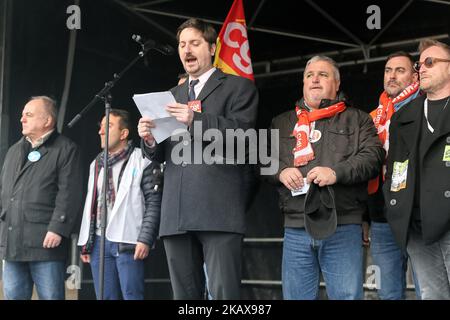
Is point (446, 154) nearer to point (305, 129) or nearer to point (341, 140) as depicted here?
point (341, 140)

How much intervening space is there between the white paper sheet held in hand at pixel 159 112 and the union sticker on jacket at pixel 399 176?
3.54 ft

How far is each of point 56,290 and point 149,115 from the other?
1.67 metres

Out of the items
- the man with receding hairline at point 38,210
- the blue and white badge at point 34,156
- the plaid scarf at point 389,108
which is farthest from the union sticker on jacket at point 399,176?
the blue and white badge at point 34,156

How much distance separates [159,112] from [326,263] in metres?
1.11

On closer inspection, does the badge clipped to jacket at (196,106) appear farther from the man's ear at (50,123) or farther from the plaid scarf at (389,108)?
the man's ear at (50,123)

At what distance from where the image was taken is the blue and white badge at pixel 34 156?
182 inches

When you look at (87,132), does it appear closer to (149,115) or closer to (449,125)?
(149,115)

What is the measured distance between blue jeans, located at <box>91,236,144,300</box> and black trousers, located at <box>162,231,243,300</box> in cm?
121

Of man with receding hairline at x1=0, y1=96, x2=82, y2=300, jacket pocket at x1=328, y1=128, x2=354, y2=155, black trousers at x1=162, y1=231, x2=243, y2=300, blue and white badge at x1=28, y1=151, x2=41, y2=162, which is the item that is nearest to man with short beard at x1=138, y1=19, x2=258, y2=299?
black trousers at x1=162, y1=231, x2=243, y2=300

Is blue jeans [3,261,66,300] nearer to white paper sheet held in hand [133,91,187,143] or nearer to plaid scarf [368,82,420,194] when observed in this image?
white paper sheet held in hand [133,91,187,143]

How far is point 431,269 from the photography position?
3.31 metres

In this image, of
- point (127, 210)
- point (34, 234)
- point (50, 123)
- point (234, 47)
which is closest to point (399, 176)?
point (127, 210)

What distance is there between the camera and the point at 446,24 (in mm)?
6594

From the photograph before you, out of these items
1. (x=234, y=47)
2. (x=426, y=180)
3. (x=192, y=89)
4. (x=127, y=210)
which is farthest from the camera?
(x=234, y=47)
